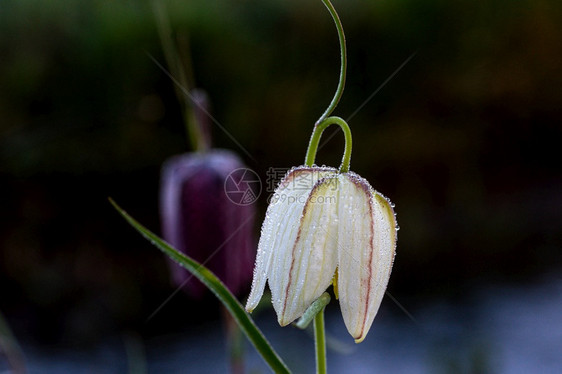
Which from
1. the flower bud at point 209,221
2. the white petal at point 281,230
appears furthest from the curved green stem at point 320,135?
the flower bud at point 209,221

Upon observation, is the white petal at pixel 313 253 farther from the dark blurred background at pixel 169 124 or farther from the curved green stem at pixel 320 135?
the dark blurred background at pixel 169 124

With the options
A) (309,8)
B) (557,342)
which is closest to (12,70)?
(309,8)

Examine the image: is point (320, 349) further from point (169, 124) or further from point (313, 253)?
point (169, 124)

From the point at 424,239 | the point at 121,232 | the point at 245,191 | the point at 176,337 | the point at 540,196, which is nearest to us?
the point at 245,191

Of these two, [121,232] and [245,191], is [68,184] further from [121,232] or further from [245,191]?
[245,191]

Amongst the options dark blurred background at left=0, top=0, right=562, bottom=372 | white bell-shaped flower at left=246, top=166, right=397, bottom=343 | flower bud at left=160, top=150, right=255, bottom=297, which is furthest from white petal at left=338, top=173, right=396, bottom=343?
dark blurred background at left=0, top=0, right=562, bottom=372

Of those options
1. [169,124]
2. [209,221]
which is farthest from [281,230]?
[169,124]
